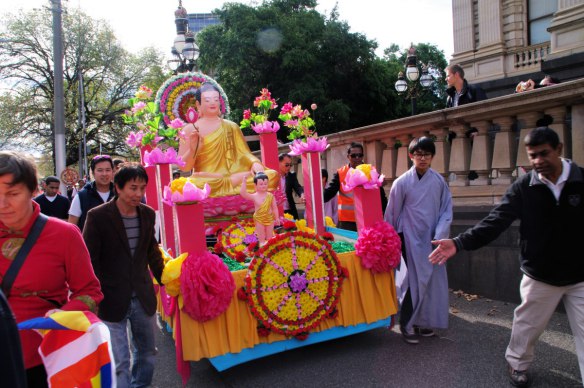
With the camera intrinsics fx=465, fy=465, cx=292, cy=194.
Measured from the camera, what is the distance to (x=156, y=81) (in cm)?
2967

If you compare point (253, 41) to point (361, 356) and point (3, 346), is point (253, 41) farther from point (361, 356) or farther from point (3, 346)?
point (3, 346)

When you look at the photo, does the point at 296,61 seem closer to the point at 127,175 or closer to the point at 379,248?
the point at 379,248

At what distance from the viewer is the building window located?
47.3ft

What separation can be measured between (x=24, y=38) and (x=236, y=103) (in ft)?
44.0

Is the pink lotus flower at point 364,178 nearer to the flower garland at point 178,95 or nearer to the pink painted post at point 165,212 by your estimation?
the pink painted post at point 165,212

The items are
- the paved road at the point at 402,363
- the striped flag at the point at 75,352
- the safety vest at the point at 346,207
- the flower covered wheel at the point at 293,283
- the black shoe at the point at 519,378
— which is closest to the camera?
the striped flag at the point at 75,352

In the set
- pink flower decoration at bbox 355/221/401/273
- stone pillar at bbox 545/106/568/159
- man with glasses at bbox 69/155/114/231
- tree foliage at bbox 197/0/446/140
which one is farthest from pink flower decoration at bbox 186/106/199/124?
tree foliage at bbox 197/0/446/140

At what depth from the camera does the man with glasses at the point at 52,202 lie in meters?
6.14

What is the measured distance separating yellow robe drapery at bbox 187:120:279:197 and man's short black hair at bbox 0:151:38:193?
3425mm

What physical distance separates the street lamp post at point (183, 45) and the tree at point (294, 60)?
9.77 m

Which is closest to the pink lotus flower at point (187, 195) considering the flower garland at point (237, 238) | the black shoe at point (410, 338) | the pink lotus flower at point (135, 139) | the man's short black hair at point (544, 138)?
the flower garland at point (237, 238)

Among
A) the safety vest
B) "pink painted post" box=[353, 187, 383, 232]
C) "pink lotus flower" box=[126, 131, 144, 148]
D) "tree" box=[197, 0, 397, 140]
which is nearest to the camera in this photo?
"pink painted post" box=[353, 187, 383, 232]

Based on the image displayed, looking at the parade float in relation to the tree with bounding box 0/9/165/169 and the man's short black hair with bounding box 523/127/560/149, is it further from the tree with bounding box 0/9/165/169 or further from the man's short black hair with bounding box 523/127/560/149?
the tree with bounding box 0/9/165/169

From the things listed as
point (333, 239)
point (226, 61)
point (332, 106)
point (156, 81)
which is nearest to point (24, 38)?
point (156, 81)
